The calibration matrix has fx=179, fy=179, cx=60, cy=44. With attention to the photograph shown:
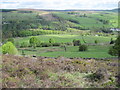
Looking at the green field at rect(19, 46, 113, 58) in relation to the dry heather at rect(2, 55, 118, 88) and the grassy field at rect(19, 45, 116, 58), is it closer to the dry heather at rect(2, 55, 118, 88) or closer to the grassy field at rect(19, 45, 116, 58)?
the grassy field at rect(19, 45, 116, 58)

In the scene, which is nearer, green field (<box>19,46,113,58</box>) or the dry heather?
the dry heather

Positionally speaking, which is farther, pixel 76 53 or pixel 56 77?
pixel 76 53

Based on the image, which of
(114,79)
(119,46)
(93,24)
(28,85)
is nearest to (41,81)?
(28,85)

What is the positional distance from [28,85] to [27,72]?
2.27 meters

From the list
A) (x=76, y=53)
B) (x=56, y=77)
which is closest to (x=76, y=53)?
(x=76, y=53)

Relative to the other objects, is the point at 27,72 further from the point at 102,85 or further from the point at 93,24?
the point at 93,24

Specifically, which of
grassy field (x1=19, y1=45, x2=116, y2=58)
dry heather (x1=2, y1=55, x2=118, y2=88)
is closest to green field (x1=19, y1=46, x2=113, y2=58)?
grassy field (x1=19, y1=45, x2=116, y2=58)

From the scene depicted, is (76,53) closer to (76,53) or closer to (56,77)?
(76,53)

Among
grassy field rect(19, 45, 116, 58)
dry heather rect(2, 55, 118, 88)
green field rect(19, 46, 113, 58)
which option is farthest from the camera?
green field rect(19, 46, 113, 58)

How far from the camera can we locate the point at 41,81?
1106 cm

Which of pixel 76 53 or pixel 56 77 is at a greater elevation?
pixel 56 77

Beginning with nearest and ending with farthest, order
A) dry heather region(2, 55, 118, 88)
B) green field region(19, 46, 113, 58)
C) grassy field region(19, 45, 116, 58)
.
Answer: dry heather region(2, 55, 118, 88) < grassy field region(19, 45, 116, 58) < green field region(19, 46, 113, 58)

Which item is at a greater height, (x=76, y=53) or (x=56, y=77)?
(x=56, y=77)

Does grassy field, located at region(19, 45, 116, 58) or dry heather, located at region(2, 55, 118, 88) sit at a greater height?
dry heather, located at region(2, 55, 118, 88)
